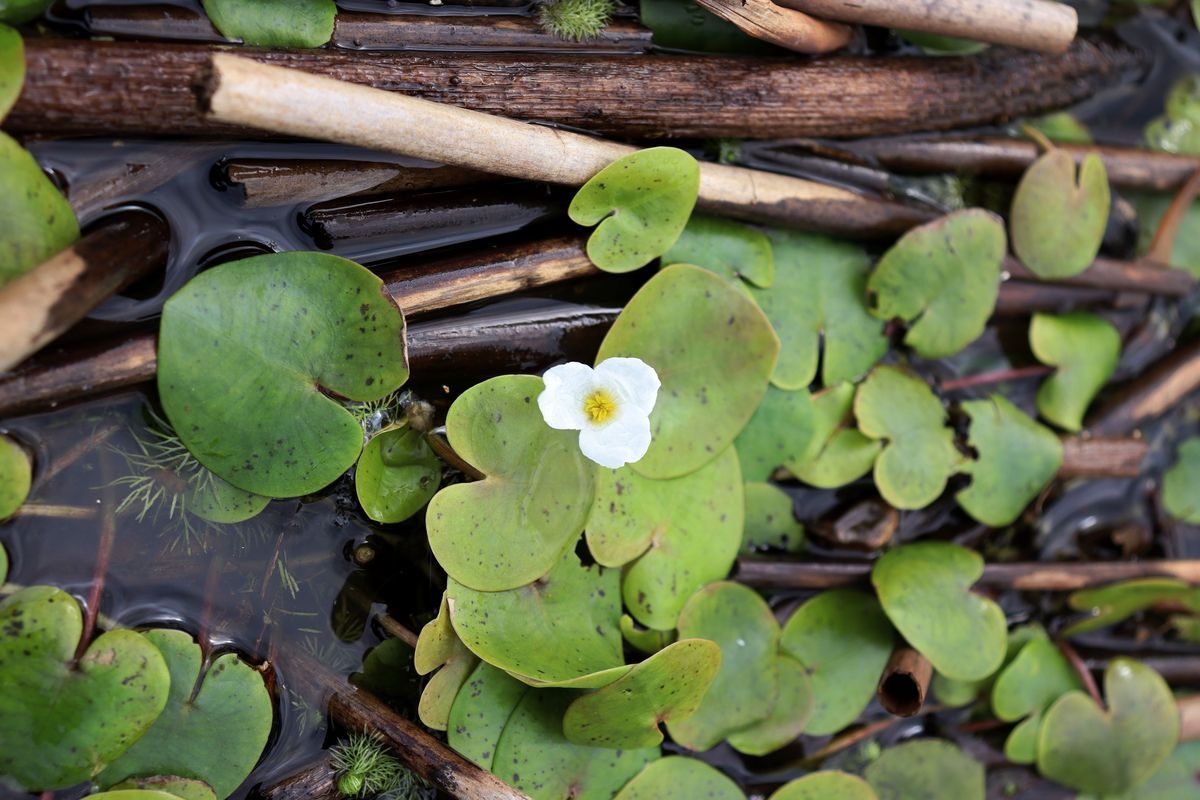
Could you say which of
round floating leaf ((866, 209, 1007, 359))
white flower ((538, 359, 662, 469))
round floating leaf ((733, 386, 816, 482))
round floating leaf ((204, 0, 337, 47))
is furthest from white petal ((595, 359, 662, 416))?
round floating leaf ((204, 0, 337, 47))

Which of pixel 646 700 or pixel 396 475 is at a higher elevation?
pixel 396 475

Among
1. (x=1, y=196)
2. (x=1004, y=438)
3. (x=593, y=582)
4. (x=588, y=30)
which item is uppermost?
(x=588, y=30)

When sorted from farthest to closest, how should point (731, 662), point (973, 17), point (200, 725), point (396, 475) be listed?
point (973, 17) → point (731, 662) → point (396, 475) → point (200, 725)

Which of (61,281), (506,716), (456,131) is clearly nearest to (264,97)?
(456,131)

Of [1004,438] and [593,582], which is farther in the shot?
[1004,438]

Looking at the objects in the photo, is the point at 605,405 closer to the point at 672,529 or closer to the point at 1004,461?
the point at 672,529

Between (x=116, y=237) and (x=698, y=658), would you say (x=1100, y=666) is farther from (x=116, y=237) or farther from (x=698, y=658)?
(x=116, y=237)

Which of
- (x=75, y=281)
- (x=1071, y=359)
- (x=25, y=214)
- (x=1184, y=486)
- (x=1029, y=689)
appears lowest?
(x=1029, y=689)

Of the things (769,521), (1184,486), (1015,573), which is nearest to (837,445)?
(769,521)
